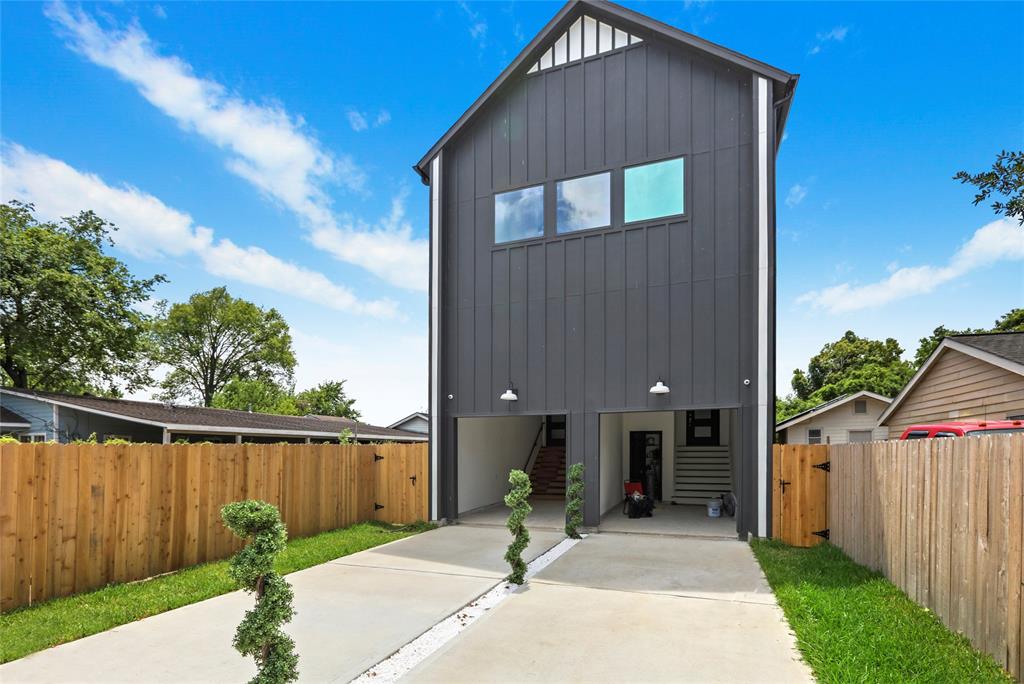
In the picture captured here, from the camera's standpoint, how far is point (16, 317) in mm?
19625

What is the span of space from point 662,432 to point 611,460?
2548mm

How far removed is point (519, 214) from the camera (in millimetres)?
10477

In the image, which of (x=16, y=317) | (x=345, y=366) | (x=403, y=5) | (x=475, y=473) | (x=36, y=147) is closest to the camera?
(x=403, y=5)

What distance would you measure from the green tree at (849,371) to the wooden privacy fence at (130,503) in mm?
25657

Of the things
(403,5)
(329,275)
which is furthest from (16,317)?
(403,5)

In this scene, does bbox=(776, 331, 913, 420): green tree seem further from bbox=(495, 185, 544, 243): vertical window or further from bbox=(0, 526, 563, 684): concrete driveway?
bbox=(0, 526, 563, 684): concrete driveway

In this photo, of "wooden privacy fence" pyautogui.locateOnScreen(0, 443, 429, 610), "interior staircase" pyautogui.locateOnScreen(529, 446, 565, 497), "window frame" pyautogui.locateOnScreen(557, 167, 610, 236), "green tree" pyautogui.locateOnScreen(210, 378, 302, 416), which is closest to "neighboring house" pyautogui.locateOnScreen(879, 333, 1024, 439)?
"window frame" pyautogui.locateOnScreen(557, 167, 610, 236)

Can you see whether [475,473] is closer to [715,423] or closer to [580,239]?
[580,239]

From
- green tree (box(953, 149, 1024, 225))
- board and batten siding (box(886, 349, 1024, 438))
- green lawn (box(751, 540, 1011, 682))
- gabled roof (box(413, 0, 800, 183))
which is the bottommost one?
green lawn (box(751, 540, 1011, 682))

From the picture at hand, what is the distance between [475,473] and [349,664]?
786cm

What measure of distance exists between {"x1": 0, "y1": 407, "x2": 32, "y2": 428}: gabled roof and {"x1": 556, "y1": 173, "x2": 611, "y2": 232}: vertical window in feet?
50.4

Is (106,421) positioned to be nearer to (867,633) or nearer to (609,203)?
(609,203)

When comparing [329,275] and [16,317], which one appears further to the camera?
[329,275]

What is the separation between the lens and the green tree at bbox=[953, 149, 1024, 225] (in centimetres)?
508
